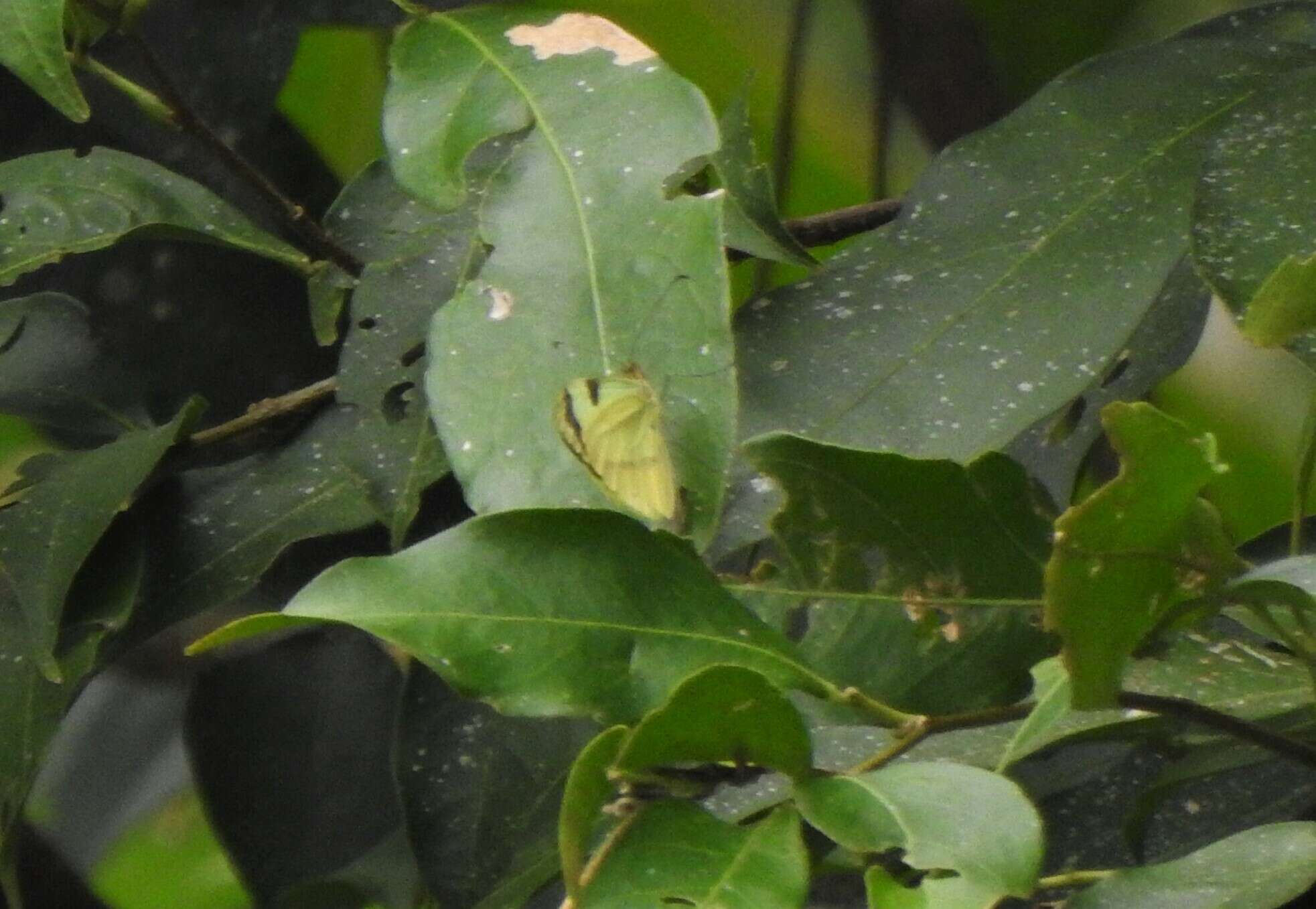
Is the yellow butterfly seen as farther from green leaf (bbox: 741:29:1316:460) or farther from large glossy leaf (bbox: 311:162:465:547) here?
large glossy leaf (bbox: 311:162:465:547)

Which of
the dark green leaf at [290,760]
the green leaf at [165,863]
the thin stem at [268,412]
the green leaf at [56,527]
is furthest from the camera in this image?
the green leaf at [165,863]

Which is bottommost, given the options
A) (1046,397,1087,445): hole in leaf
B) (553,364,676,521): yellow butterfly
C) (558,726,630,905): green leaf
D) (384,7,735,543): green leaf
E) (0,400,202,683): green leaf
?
(0,400,202,683): green leaf

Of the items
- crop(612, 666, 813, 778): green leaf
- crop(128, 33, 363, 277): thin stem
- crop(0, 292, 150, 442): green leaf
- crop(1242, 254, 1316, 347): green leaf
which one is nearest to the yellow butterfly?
crop(612, 666, 813, 778): green leaf

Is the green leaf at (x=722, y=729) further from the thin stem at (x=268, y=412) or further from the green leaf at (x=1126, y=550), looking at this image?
the thin stem at (x=268, y=412)

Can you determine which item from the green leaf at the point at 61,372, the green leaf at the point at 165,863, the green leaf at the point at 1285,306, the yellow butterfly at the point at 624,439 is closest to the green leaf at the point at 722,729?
the yellow butterfly at the point at 624,439

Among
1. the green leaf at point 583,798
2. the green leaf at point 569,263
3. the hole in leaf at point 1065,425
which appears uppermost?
the green leaf at point 569,263

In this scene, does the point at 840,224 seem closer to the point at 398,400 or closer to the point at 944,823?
the point at 398,400
